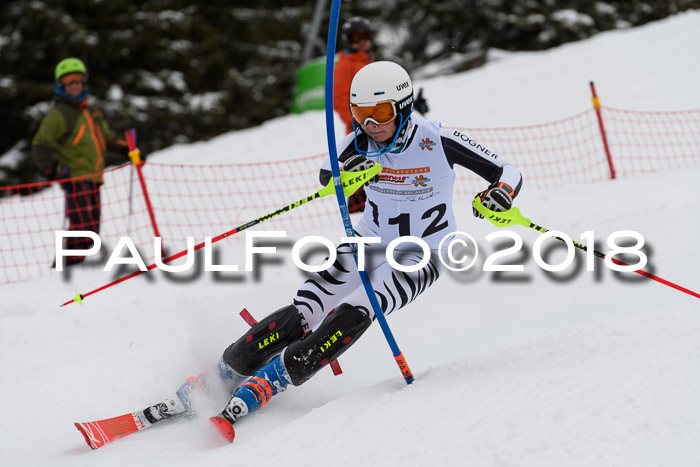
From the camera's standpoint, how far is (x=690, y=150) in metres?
8.16

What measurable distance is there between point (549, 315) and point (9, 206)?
25.9 feet

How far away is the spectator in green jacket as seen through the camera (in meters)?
6.57

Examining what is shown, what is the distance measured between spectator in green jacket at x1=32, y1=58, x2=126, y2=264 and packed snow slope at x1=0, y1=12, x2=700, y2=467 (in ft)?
1.91

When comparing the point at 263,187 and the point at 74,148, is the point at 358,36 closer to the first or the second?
the point at 74,148

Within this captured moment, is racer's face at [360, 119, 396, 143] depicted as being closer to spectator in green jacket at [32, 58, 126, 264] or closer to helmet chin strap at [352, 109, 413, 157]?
helmet chin strap at [352, 109, 413, 157]

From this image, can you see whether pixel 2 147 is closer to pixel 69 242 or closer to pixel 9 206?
pixel 9 206

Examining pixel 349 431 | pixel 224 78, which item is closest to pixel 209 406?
pixel 349 431

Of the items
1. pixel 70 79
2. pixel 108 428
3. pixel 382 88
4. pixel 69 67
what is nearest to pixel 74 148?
pixel 70 79

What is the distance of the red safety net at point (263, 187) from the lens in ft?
25.2

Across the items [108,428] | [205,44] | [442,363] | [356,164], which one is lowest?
[442,363]

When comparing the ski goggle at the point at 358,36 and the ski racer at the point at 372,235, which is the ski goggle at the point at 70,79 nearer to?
the ski goggle at the point at 358,36

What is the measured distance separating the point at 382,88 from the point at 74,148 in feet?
14.3

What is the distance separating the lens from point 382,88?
11.2 ft

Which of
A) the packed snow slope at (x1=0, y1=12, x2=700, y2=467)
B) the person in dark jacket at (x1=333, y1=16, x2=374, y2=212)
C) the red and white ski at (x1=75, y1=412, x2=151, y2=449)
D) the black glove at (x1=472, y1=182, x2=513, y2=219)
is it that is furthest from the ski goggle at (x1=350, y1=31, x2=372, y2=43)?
the red and white ski at (x1=75, y1=412, x2=151, y2=449)
